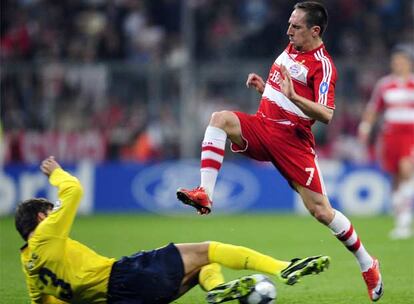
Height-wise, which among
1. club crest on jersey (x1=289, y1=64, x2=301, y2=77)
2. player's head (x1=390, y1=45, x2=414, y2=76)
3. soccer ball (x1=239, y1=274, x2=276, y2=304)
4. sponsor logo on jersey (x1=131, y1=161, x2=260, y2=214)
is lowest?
sponsor logo on jersey (x1=131, y1=161, x2=260, y2=214)

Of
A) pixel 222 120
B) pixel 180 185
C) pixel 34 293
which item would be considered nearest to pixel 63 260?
pixel 34 293

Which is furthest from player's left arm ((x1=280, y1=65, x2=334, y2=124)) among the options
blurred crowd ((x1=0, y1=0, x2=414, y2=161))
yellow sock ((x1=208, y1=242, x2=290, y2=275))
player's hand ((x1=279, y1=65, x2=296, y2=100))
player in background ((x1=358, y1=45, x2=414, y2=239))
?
blurred crowd ((x1=0, y1=0, x2=414, y2=161))

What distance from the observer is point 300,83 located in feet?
27.0

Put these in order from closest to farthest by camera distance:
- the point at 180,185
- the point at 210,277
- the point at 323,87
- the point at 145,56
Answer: the point at 210,277 → the point at 323,87 → the point at 180,185 → the point at 145,56

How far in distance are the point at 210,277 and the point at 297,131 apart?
178cm

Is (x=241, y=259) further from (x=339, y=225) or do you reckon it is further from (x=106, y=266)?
(x=339, y=225)

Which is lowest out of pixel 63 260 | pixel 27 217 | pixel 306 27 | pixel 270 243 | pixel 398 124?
pixel 270 243

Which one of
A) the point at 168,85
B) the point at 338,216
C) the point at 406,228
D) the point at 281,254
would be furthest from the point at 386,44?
the point at 338,216

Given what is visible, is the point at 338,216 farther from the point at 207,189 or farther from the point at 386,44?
the point at 386,44

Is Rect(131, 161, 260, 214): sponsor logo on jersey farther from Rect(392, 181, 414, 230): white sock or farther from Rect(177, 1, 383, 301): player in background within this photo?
Rect(177, 1, 383, 301): player in background

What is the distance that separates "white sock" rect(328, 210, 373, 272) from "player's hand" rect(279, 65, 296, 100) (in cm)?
128

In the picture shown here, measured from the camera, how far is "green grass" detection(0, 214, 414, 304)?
28.6 feet

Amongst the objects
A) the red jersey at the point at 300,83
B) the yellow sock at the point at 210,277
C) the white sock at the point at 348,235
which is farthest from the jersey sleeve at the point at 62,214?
the white sock at the point at 348,235

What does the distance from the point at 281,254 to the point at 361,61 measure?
7365mm
